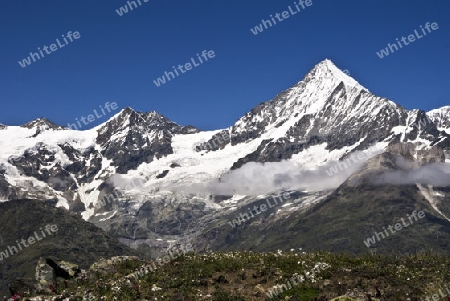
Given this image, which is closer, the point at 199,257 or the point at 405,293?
the point at 405,293

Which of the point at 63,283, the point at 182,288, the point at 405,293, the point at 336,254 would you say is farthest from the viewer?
the point at 336,254

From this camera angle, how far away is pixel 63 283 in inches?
1315

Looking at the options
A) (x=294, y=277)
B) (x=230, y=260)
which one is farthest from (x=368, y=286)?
(x=230, y=260)

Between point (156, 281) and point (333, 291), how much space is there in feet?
31.6

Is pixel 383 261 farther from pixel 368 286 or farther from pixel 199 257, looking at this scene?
pixel 199 257

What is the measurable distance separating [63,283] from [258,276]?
10969 millimetres

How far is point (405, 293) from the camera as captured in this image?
92.8 ft

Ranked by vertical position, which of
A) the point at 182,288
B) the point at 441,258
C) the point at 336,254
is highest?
the point at 182,288

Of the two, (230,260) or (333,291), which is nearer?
(333,291)

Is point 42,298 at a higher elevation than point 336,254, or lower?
higher

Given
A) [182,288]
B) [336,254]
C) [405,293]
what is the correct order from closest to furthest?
[405,293] → [182,288] → [336,254]

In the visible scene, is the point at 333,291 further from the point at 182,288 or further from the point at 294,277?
the point at 182,288

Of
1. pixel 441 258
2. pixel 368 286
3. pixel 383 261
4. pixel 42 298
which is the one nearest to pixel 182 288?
pixel 42 298

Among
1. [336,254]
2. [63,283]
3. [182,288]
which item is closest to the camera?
[182,288]
